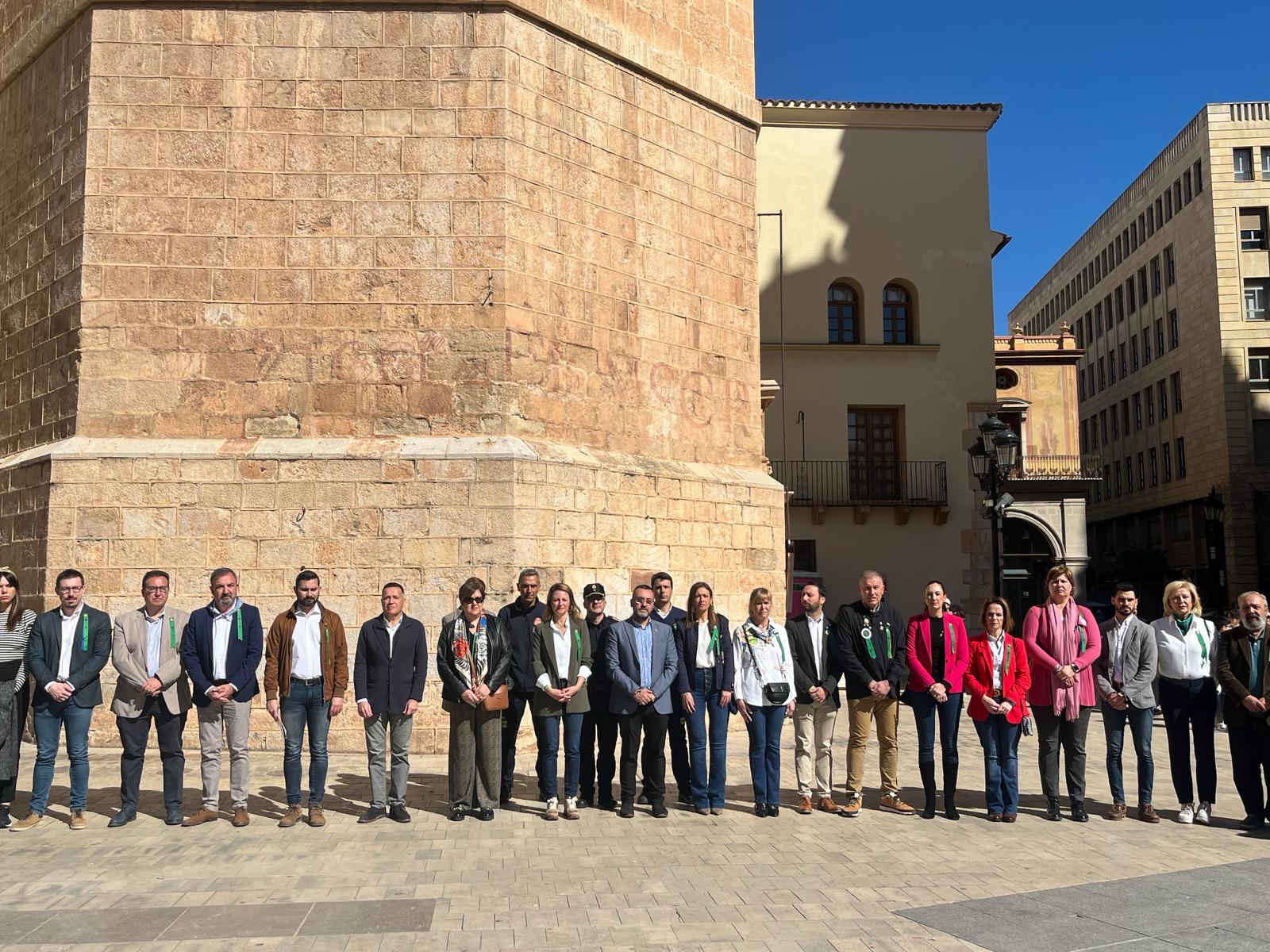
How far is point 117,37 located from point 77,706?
691cm

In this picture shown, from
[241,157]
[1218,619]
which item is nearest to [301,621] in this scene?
[241,157]

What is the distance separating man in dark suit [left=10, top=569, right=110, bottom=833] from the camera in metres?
7.13

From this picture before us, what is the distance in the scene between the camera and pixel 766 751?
769 cm

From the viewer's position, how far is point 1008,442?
563 inches

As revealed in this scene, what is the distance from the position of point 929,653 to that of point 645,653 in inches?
79.2

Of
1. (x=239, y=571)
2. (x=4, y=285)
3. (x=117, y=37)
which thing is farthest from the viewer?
(x=4, y=285)

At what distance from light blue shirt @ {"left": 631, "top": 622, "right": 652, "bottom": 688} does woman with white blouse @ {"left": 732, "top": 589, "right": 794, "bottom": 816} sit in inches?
25.6

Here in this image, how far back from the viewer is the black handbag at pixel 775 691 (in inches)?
301

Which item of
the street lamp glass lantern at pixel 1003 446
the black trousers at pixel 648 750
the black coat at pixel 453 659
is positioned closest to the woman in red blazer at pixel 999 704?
the black trousers at pixel 648 750

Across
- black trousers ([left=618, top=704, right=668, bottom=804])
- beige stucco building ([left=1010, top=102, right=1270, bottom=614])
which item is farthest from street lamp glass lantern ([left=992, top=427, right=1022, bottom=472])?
beige stucco building ([left=1010, top=102, right=1270, bottom=614])

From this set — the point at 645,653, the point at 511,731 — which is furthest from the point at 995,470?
the point at 511,731

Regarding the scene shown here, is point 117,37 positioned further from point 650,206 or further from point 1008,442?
point 1008,442

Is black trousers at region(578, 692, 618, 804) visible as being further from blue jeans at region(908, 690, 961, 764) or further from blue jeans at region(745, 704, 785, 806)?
blue jeans at region(908, 690, 961, 764)

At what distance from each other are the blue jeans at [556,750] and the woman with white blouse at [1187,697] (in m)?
4.12
